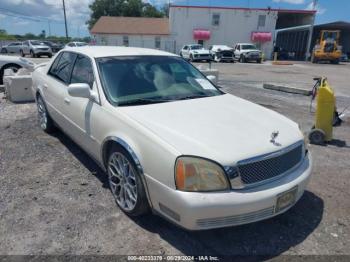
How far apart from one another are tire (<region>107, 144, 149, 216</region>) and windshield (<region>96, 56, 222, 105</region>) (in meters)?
0.59

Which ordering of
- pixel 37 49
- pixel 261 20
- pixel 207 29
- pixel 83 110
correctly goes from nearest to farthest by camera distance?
pixel 83 110
pixel 37 49
pixel 207 29
pixel 261 20

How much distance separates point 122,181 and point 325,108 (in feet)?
12.3

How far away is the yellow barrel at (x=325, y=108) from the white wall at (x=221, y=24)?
3763 cm

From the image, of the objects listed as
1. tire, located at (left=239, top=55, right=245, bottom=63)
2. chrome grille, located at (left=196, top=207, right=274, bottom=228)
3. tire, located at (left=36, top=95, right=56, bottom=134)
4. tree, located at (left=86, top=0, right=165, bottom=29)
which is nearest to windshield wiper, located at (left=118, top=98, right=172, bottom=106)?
chrome grille, located at (left=196, top=207, right=274, bottom=228)

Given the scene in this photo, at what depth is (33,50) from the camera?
3012 cm

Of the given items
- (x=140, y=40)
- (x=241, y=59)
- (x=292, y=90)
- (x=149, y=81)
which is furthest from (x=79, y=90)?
(x=140, y=40)

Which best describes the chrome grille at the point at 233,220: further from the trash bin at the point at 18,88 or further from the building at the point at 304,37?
the building at the point at 304,37

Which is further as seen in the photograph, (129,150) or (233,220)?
(129,150)

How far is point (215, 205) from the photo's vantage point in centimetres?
228

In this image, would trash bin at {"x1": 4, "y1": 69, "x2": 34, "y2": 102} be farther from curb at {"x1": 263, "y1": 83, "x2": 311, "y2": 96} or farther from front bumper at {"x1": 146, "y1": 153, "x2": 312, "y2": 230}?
curb at {"x1": 263, "y1": 83, "x2": 311, "y2": 96}

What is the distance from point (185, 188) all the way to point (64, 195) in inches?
70.0

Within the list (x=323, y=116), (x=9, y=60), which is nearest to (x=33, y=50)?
(x=9, y=60)

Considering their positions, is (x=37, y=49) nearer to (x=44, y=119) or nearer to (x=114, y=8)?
(x=44, y=119)

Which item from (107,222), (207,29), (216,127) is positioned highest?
(207,29)
